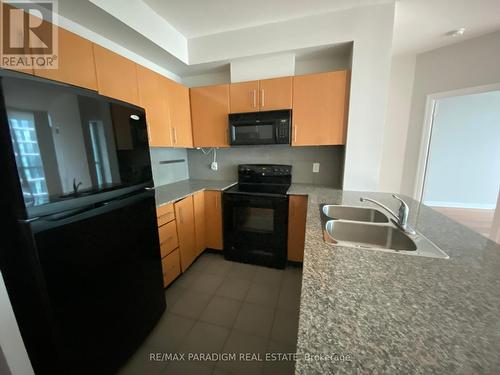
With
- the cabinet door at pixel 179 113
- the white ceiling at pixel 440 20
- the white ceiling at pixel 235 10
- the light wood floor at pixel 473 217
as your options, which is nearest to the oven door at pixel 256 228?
the cabinet door at pixel 179 113

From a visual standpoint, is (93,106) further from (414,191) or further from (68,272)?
(414,191)

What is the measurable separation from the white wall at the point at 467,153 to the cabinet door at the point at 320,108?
3149 millimetres

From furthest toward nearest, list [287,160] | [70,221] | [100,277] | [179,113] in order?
1. [287,160]
2. [179,113]
3. [100,277]
4. [70,221]

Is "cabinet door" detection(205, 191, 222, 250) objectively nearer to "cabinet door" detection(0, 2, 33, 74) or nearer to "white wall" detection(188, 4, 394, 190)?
"white wall" detection(188, 4, 394, 190)

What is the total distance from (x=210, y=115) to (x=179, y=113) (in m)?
0.36

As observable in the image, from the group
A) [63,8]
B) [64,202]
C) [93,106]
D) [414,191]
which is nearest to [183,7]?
[63,8]

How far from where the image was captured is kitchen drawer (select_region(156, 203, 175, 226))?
5.51 ft

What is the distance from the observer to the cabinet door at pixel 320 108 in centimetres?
200

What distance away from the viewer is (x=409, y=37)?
2191 mm

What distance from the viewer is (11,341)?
94 cm

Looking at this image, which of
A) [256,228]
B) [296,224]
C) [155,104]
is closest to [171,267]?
[256,228]

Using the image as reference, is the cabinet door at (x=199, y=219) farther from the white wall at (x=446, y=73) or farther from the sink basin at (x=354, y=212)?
the white wall at (x=446, y=73)

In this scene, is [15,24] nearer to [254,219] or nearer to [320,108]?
[254,219]

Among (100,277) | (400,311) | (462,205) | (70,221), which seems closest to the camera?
(400,311)
